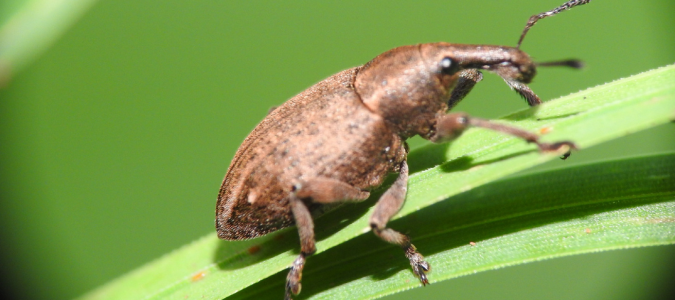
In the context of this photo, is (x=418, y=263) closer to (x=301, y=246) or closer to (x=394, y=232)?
(x=394, y=232)

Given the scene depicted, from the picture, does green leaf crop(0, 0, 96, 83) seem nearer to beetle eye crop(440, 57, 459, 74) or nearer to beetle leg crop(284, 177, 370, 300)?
beetle leg crop(284, 177, 370, 300)

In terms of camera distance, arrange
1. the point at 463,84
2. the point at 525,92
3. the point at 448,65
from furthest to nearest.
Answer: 1. the point at 463,84
2. the point at 525,92
3. the point at 448,65

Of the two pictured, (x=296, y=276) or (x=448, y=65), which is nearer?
(x=296, y=276)

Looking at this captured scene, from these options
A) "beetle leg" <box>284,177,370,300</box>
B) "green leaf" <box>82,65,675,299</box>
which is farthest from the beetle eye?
"beetle leg" <box>284,177,370,300</box>

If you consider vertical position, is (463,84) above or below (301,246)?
above

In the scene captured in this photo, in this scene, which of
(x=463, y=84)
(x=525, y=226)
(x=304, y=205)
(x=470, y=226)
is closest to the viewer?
(x=525, y=226)

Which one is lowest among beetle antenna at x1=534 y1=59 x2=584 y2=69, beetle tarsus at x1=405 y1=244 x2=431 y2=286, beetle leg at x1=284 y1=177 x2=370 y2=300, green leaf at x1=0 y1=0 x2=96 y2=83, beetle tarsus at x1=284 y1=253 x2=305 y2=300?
beetle tarsus at x1=405 y1=244 x2=431 y2=286

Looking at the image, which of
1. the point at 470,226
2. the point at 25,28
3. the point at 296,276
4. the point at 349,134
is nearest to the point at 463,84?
the point at 349,134
